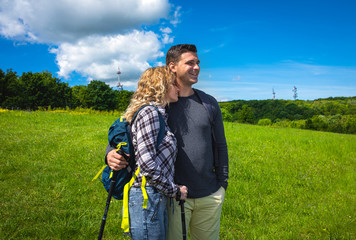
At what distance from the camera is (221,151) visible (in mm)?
2543

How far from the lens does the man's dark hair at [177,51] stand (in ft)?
7.63

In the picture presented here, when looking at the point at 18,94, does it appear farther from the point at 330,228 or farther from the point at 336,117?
the point at 336,117

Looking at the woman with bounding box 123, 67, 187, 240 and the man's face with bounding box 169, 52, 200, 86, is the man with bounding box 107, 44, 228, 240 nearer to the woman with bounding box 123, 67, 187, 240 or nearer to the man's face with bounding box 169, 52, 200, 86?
the man's face with bounding box 169, 52, 200, 86

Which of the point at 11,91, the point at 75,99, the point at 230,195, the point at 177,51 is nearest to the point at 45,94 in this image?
the point at 11,91

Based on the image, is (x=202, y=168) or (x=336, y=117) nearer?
(x=202, y=168)

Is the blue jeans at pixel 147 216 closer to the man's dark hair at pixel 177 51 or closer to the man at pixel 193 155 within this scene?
the man at pixel 193 155

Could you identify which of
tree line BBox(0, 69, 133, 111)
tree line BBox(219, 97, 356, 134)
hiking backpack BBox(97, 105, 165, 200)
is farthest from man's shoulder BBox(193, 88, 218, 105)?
tree line BBox(219, 97, 356, 134)

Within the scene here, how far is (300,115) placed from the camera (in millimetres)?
104688

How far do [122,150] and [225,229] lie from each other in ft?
11.0

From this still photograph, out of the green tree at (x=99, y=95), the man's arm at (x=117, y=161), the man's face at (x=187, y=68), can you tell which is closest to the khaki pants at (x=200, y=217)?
the man's arm at (x=117, y=161)

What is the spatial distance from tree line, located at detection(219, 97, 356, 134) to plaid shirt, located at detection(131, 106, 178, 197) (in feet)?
266

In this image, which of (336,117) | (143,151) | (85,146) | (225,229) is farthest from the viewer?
(336,117)

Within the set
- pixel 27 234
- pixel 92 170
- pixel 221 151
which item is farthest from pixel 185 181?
pixel 92 170

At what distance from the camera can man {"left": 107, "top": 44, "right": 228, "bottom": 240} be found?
7.32ft
